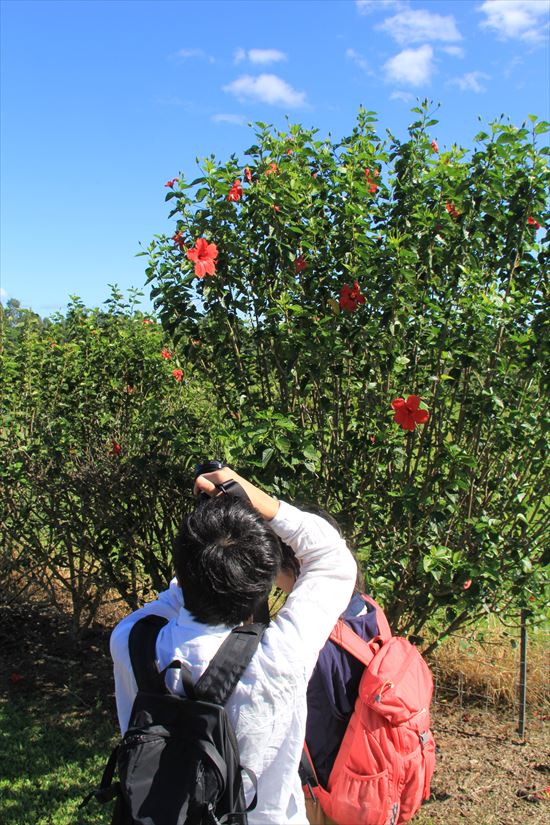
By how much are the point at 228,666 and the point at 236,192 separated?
2391 mm

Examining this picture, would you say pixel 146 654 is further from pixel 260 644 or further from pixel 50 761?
pixel 50 761

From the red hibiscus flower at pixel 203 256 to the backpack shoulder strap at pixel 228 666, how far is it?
2047 millimetres

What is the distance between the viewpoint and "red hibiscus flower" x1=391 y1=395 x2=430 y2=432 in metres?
2.95

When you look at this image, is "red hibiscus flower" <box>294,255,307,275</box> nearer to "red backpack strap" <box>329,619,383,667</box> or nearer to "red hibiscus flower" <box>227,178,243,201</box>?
"red hibiscus flower" <box>227,178,243,201</box>

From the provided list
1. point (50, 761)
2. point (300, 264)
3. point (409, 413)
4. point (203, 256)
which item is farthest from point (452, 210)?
point (50, 761)

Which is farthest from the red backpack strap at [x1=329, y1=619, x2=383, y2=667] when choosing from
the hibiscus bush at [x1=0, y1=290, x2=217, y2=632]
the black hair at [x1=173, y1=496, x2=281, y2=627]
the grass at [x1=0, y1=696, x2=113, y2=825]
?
the grass at [x1=0, y1=696, x2=113, y2=825]

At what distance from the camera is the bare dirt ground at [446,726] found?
329 cm

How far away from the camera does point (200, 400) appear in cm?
416

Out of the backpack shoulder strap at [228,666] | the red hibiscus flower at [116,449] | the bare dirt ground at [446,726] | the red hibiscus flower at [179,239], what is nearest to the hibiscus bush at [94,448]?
the red hibiscus flower at [116,449]

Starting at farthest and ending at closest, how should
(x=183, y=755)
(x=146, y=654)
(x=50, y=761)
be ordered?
1. (x=50, y=761)
2. (x=146, y=654)
3. (x=183, y=755)

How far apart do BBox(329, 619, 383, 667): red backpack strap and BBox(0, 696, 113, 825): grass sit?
2.16 metres

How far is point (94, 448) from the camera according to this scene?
4262mm

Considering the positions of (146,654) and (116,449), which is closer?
(146,654)

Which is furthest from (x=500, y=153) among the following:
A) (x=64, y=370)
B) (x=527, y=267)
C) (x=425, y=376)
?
(x=64, y=370)
